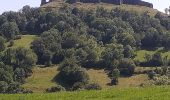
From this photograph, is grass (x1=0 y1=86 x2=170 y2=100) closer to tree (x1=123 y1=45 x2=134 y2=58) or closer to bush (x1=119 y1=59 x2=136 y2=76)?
bush (x1=119 y1=59 x2=136 y2=76)

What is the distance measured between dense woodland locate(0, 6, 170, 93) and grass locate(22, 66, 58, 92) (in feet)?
6.93

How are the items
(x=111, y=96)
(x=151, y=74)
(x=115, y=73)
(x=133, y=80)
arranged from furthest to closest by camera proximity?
(x=151, y=74) < (x=133, y=80) < (x=115, y=73) < (x=111, y=96)

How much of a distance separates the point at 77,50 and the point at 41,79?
33.4 meters

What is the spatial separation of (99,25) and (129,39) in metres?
23.9

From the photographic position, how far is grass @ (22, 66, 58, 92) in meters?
Result: 116

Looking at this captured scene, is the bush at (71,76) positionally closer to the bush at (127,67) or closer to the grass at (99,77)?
the grass at (99,77)

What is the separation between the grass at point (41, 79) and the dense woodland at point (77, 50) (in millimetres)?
2113

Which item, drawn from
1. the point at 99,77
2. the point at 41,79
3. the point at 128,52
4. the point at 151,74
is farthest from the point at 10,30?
the point at 151,74

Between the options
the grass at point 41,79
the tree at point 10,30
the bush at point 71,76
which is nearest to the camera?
the grass at point 41,79

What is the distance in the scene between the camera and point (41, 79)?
126188 mm

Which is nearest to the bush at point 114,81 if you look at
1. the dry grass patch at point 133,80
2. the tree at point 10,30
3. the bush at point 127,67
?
the dry grass patch at point 133,80

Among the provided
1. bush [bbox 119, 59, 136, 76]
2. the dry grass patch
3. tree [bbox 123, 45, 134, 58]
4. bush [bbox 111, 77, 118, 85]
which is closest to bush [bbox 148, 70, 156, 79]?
the dry grass patch

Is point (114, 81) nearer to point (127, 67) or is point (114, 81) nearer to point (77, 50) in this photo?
point (127, 67)

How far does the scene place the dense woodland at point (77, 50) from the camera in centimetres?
12506
